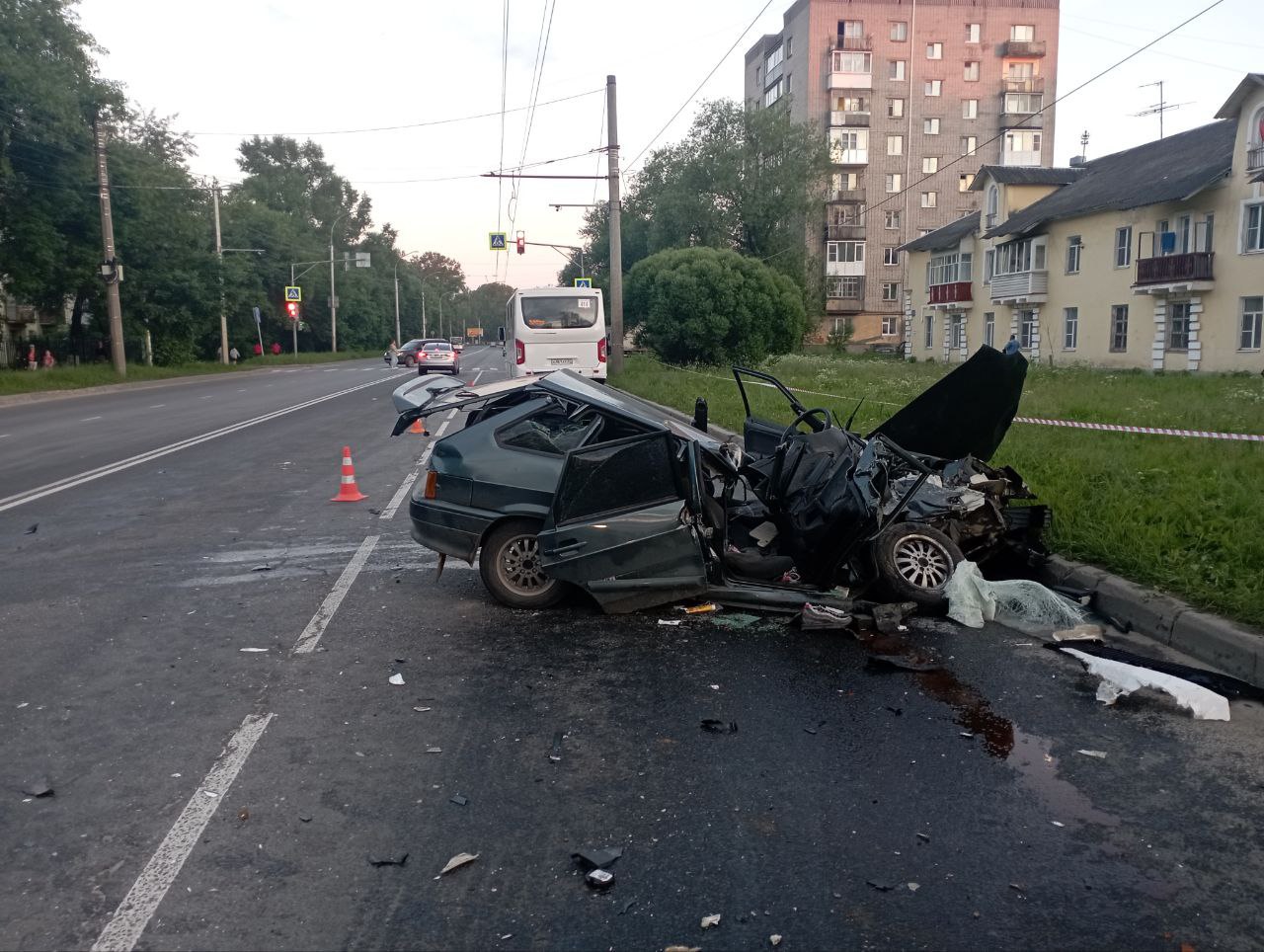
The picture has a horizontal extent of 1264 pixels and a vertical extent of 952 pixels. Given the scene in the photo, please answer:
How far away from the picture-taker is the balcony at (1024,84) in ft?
229

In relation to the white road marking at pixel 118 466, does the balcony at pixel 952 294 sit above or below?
above

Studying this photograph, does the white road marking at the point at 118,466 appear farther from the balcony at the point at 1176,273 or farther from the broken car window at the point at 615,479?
the balcony at the point at 1176,273

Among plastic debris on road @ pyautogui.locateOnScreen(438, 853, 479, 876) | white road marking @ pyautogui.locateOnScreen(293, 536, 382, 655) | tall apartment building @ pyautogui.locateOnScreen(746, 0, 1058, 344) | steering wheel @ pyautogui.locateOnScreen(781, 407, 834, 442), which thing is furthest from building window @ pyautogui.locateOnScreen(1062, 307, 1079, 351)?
plastic debris on road @ pyautogui.locateOnScreen(438, 853, 479, 876)

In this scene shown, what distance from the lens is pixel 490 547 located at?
6.95 m

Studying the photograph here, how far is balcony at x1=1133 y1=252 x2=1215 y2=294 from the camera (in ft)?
113

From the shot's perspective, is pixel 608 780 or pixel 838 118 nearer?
pixel 608 780

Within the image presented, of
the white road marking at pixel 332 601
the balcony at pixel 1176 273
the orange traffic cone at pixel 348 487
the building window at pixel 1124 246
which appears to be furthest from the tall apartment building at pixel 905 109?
the white road marking at pixel 332 601

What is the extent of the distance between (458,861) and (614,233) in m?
25.9

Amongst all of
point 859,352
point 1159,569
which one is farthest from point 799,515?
point 859,352

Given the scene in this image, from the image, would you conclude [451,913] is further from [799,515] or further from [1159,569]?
[1159,569]

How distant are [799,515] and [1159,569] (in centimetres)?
232

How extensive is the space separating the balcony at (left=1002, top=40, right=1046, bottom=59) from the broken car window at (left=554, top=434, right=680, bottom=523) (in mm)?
72959

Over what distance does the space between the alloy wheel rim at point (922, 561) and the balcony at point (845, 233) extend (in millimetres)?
66371

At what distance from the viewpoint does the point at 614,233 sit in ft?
92.8
